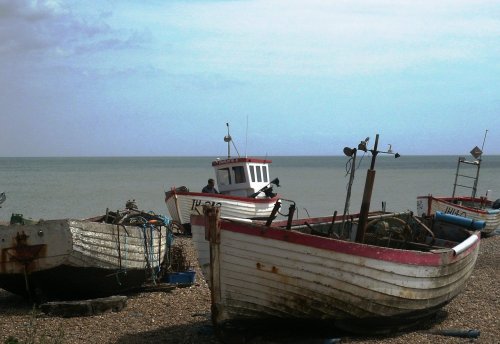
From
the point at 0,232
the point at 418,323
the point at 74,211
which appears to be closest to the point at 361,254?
the point at 418,323

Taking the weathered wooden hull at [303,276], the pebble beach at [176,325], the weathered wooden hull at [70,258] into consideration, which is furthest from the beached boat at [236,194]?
the weathered wooden hull at [303,276]

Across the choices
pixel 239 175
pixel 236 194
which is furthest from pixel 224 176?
pixel 236 194

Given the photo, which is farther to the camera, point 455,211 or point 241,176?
point 455,211

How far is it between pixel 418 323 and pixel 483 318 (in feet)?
4.36

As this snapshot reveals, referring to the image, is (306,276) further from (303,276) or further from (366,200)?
(366,200)

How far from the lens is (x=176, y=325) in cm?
1047

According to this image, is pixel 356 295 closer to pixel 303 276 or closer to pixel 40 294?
pixel 303 276

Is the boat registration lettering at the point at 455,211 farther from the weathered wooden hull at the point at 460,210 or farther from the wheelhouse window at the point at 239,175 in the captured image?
the wheelhouse window at the point at 239,175

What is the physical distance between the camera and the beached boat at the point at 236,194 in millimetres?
22031

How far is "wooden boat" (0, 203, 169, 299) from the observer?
424 inches

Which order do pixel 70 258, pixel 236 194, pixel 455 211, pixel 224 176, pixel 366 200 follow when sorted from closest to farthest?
pixel 366 200, pixel 70 258, pixel 236 194, pixel 224 176, pixel 455 211

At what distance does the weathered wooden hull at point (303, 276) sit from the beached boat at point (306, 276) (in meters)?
0.01

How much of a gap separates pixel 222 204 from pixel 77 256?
11026mm

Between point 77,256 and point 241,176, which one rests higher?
point 77,256
